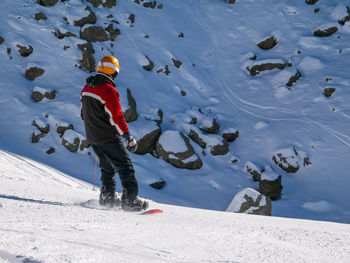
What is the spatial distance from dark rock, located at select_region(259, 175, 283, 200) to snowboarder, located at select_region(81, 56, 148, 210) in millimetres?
7207

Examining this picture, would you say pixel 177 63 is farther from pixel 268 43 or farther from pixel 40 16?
pixel 40 16

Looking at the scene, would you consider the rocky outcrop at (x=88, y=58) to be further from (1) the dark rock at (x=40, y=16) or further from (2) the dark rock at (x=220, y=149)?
(2) the dark rock at (x=220, y=149)

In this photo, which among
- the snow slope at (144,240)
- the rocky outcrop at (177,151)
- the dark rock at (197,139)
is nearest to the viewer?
the snow slope at (144,240)

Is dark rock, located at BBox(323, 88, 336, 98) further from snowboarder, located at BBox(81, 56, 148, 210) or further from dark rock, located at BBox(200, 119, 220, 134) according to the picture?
snowboarder, located at BBox(81, 56, 148, 210)

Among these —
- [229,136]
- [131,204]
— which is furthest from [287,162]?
[131,204]

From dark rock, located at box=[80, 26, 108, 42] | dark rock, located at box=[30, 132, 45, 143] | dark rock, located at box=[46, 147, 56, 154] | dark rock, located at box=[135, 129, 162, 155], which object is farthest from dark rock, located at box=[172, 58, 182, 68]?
dark rock, located at box=[46, 147, 56, 154]

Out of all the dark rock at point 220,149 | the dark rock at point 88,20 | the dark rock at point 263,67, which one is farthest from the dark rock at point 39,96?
the dark rock at point 263,67

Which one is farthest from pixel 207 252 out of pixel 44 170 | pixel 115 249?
pixel 44 170

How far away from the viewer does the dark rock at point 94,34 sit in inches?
503

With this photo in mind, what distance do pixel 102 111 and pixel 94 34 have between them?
10.8 meters

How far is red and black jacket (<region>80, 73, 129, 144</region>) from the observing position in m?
3.20

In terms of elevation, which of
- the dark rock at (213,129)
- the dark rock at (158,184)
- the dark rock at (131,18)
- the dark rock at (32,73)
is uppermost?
the dark rock at (131,18)

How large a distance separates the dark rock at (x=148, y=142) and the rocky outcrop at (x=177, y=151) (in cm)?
17

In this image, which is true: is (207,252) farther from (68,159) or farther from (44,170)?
(68,159)
